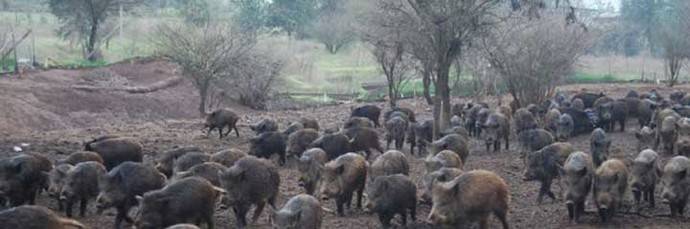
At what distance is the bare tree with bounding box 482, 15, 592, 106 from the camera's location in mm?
27484

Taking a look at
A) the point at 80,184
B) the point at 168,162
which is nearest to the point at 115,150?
the point at 168,162

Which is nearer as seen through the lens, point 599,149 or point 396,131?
point 599,149

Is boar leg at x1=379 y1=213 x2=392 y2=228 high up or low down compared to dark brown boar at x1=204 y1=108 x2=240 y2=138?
down

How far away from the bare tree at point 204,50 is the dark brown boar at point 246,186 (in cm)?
1975

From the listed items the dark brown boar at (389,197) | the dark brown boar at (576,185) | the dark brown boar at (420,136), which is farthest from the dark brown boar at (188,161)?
the dark brown boar at (420,136)

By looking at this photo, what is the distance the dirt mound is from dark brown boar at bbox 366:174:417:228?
659 inches

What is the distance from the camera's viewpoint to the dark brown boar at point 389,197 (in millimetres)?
12133

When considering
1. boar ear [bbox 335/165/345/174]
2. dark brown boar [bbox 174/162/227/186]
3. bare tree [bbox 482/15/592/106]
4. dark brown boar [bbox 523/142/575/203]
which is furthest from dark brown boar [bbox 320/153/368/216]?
bare tree [bbox 482/15/592/106]

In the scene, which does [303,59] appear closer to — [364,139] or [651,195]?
[364,139]

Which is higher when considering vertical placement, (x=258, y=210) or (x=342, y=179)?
(x=342, y=179)

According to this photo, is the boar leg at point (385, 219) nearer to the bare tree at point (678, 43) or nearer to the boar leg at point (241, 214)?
the boar leg at point (241, 214)

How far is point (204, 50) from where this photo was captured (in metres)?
31.9

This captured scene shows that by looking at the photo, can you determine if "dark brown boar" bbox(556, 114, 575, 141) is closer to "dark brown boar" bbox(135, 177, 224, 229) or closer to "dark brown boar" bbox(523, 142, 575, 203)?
"dark brown boar" bbox(523, 142, 575, 203)

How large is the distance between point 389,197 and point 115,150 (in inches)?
247
